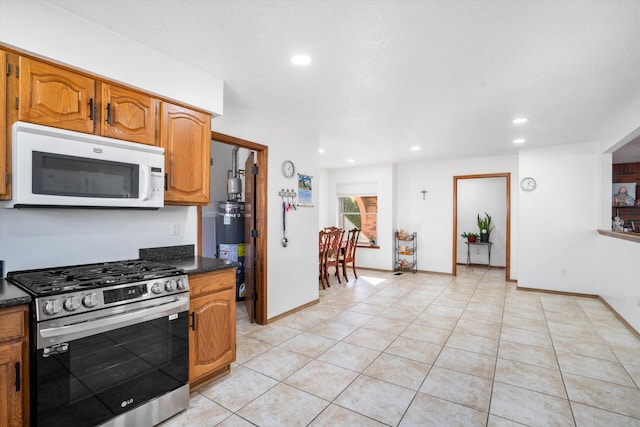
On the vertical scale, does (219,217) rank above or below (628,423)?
above

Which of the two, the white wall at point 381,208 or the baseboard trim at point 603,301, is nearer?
the baseboard trim at point 603,301

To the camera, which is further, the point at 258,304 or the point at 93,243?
the point at 258,304

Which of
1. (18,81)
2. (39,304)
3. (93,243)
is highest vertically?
(18,81)

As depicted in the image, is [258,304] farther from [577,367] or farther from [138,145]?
[577,367]

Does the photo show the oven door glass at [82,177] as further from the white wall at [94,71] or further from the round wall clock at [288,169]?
the round wall clock at [288,169]

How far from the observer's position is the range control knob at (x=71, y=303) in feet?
4.84

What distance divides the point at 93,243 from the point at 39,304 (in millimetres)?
803

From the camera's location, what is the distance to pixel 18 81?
5.37 feet

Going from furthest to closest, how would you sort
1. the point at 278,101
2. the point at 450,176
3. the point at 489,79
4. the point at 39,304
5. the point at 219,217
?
1. the point at 450,176
2. the point at 219,217
3. the point at 278,101
4. the point at 489,79
5. the point at 39,304

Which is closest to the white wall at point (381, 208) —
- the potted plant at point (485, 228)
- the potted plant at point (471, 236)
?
the potted plant at point (471, 236)

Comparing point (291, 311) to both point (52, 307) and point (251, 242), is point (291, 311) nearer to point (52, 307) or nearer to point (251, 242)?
point (251, 242)

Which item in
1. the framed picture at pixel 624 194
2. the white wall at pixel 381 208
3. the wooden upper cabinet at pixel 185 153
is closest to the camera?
the wooden upper cabinet at pixel 185 153

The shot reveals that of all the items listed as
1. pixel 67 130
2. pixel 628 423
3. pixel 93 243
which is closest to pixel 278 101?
pixel 67 130

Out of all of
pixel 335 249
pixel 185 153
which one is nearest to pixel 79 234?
pixel 185 153
